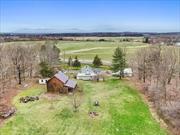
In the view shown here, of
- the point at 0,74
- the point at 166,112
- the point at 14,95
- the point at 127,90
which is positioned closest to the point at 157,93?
the point at 127,90

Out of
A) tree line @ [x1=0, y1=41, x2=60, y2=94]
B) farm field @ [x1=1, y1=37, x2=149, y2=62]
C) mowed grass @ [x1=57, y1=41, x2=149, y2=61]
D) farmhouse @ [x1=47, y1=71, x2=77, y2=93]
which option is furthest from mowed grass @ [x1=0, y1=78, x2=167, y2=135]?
mowed grass @ [x1=57, y1=41, x2=149, y2=61]

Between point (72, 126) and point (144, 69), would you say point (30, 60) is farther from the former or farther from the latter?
point (72, 126)

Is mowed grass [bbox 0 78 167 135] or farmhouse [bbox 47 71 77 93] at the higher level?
farmhouse [bbox 47 71 77 93]

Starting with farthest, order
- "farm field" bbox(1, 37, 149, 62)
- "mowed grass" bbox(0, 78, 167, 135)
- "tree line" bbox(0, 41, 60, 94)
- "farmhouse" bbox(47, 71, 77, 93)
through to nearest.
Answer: "farm field" bbox(1, 37, 149, 62), "tree line" bbox(0, 41, 60, 94), "farmhouse" bbox(47, 71, 77, 93), "mowed grass" bbox(0, 78, 167, 135)

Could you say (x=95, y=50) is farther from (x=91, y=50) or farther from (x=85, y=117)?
(x=85, y=117)

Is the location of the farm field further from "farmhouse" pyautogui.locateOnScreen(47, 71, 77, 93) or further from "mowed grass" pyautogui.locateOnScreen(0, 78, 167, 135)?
"mowed grass" pyautogui.locateOnScreen(0, 78, 167, 135)

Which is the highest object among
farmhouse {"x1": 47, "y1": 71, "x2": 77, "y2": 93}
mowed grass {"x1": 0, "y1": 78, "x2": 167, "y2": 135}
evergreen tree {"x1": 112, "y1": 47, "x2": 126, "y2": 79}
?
evergreen tree {"x1": 112, "y1": 47, "x2": 126, "y2": 79}

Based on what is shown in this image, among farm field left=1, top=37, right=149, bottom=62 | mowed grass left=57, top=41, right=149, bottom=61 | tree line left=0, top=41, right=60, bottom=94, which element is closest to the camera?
tree line left=0, top=41, right=60, bottom=94

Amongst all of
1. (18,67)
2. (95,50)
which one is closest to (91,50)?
(95,50)
